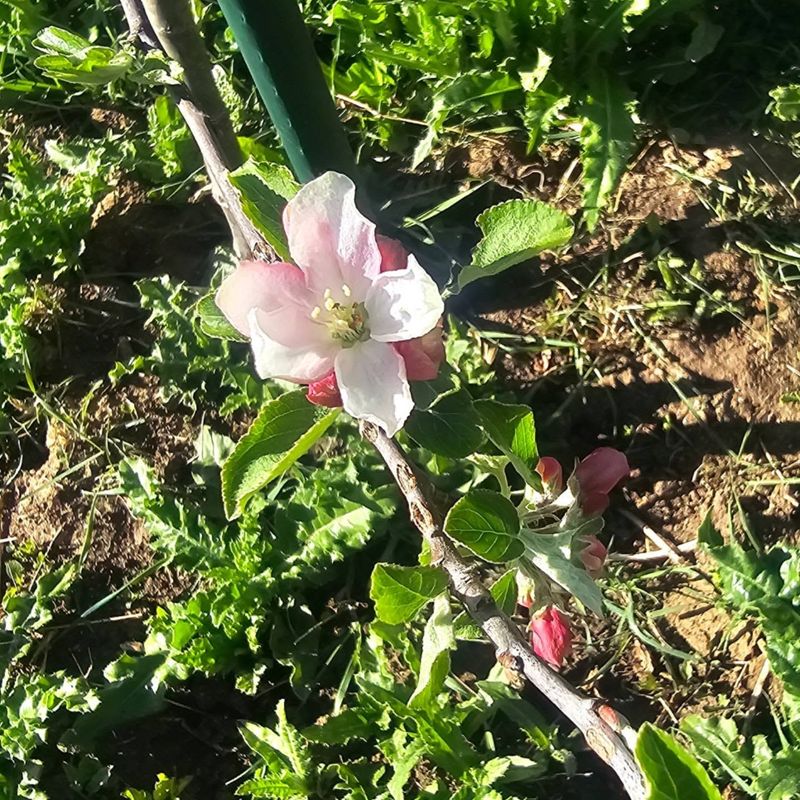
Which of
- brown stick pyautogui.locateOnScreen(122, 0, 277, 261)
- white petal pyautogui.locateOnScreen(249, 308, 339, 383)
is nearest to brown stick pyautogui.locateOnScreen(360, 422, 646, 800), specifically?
white petal pyautogui.locateOnScreen(249, 308, 339, 383)

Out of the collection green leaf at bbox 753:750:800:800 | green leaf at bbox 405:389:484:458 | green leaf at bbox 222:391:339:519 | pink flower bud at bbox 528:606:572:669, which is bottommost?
green leaf at bbox 753:750:800:800

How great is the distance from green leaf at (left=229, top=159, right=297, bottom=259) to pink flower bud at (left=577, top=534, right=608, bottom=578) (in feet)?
2.33

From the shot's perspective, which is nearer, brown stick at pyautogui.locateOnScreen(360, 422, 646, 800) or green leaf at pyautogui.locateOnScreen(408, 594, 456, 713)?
brown stick at pyautogui.locateOnScreen(360, 422, 646, 800)

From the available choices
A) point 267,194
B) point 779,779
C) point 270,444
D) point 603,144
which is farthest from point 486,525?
point 603,144

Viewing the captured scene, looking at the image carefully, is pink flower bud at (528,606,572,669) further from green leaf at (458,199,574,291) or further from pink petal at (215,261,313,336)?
pink petal at (215,261,313,336)

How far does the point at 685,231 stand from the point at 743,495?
66cm

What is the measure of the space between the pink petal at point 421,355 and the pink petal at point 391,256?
4.4 inches

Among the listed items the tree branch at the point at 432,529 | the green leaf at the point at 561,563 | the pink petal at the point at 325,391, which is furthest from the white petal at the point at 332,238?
the green leaf at the point at 561,563

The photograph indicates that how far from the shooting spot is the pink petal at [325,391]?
1.42m

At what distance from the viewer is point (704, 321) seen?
2.29 meters

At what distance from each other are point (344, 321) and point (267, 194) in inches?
10.9

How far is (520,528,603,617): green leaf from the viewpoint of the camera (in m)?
1.58

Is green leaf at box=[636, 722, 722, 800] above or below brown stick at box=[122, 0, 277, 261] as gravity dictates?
below

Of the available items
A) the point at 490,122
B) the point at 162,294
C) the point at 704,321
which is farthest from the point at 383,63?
the point at 704,321
